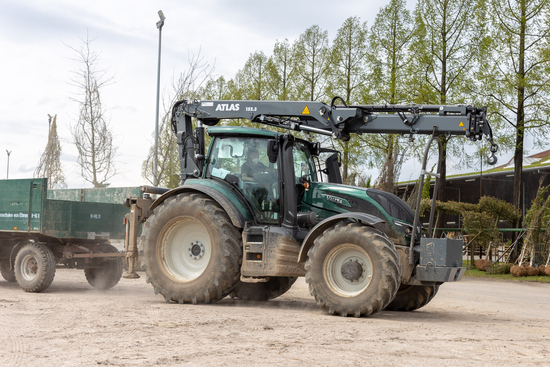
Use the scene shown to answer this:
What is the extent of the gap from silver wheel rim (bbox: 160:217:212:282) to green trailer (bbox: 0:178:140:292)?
8.36 feet

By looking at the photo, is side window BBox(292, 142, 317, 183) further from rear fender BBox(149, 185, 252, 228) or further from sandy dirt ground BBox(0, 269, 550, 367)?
sandy dirt ground BBox(0, 269, 550, 367)

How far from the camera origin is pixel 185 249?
1044cm

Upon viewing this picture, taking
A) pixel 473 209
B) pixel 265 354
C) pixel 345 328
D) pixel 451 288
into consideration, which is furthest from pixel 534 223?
pixel 265 354

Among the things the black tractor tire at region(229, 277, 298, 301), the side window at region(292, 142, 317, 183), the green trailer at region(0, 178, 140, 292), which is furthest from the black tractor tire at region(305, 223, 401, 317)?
the green trailer at region(0, 178, 140, 292)

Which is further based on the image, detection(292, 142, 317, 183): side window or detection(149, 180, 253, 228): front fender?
detection(292, 142, 317, 183): side window

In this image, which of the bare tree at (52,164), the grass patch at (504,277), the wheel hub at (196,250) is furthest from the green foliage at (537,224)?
the bare tree at (52,164)

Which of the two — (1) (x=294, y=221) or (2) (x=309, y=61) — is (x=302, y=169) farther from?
(2) (x=309, y=61)

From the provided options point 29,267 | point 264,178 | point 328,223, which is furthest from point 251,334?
point 29,267

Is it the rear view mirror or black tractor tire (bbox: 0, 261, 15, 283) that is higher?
the rear view mirror

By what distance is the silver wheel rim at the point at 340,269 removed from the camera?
8.80m

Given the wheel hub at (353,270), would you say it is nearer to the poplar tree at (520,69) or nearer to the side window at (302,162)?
the side window at (302,162)

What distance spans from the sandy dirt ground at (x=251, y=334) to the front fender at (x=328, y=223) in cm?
97

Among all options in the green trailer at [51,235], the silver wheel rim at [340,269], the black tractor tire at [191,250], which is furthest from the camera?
the green trailer at [51,235]

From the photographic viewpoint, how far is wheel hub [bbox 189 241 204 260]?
33.4ft
